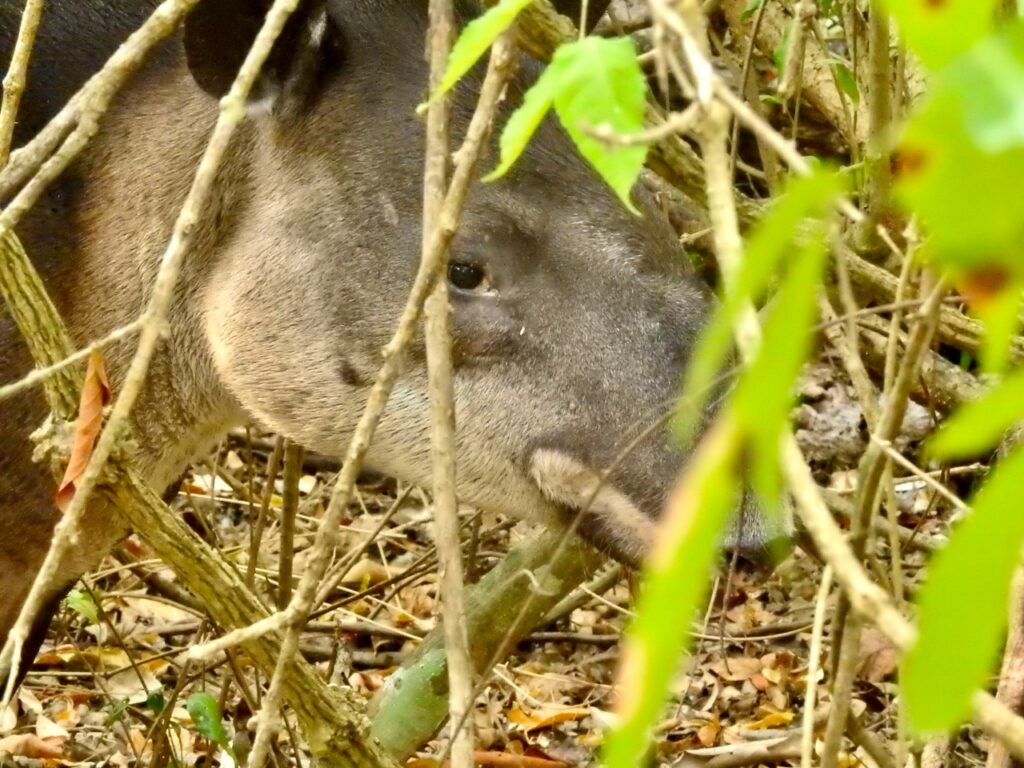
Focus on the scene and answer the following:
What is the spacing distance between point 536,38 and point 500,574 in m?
1.42

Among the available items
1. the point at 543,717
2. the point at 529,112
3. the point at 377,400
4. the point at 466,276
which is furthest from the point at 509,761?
the point at 529,112

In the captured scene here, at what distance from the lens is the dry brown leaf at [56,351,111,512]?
82.1 inches

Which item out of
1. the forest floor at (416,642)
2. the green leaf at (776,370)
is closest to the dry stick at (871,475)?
the green leaf at (776,370)

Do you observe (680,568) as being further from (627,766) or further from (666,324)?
(666,324)

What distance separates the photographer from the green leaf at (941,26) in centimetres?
56

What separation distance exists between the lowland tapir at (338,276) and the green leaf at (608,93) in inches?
50.5

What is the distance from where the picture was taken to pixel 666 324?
107 inches

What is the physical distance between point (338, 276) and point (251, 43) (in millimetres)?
500

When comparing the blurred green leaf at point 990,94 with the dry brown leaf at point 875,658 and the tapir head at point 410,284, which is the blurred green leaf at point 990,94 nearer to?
the tapir head at point 410,284

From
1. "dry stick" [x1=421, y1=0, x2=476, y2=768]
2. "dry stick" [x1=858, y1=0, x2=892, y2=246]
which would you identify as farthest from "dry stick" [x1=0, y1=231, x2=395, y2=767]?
"dry stick" [x1=858, y1=0, x2=892, y2=246]

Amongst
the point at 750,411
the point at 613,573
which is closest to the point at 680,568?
the point at 750,411

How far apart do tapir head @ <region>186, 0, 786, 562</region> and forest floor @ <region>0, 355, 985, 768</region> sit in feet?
2.08

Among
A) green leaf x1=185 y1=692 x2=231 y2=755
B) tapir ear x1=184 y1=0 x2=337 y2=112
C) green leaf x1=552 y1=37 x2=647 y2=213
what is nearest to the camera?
green leaf x1=552 y1=37 x2=647 y2=213

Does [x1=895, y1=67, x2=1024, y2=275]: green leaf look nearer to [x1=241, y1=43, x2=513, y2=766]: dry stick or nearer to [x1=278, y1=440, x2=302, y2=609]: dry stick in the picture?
[x1=241, y1=43, x2=513, y2=766]: dry stick
